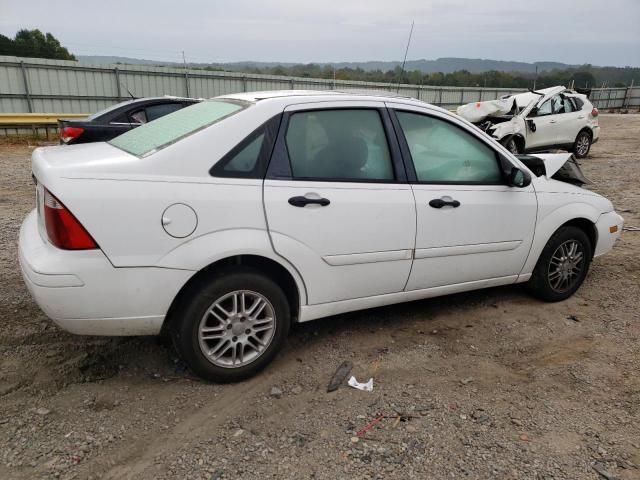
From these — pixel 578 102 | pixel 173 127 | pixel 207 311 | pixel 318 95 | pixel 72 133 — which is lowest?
pixel 207 311

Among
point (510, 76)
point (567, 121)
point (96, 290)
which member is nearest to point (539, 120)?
point (567, 121)

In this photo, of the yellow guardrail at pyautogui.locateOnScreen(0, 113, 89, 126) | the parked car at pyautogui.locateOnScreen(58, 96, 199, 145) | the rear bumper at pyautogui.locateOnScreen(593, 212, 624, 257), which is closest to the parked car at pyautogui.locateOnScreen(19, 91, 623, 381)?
the rear bumper at pyautogui.locateOnScreen(593, 212, 624, 257)

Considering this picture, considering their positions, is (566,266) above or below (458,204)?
below

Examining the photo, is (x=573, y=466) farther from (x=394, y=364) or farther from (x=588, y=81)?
(x=588, y=81)

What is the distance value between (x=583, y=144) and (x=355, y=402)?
13.0m

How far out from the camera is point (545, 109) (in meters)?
12.4

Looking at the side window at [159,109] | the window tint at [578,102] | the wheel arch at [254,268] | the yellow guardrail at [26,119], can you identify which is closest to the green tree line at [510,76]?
the window tint at [578,102]

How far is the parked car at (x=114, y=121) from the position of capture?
8.08m

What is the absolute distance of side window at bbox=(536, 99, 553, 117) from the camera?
40.2ft

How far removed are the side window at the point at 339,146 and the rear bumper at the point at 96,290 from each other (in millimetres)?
999

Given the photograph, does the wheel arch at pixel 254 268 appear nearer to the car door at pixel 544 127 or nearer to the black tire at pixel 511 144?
the black tire at pixel 511 144

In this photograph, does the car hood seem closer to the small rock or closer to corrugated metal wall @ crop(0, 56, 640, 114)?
the small rock

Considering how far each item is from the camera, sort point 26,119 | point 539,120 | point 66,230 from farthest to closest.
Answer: point 26,119 → point 539,120 → point 66,230

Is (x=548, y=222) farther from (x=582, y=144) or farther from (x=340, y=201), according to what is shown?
(x=582, y=144)
